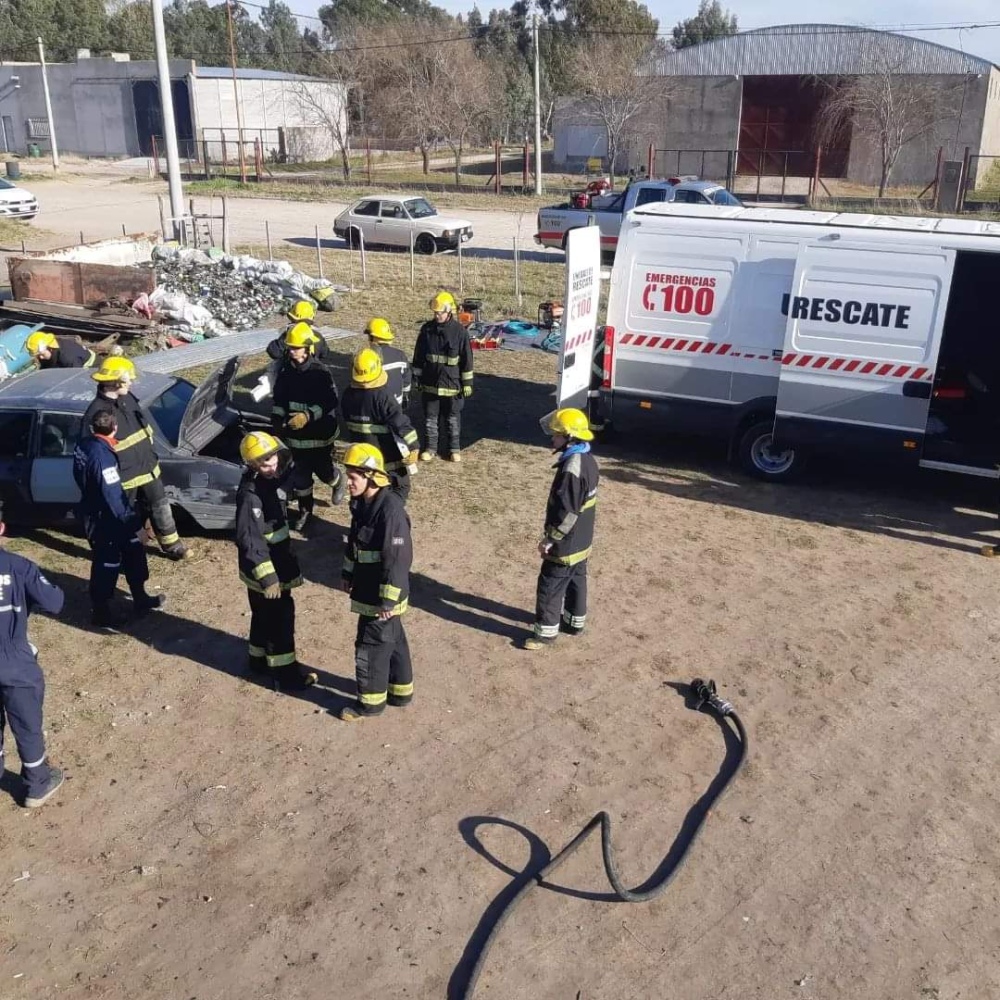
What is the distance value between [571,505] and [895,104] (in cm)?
3512

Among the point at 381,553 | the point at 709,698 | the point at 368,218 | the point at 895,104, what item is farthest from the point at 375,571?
the point at 895,104

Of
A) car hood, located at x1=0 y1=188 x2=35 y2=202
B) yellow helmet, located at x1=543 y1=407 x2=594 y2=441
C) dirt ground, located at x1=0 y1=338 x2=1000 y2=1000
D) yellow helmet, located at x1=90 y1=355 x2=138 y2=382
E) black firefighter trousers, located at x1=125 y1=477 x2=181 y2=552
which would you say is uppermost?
yellow helmet, located at x1=90 y1=355 x2=138 y2=382

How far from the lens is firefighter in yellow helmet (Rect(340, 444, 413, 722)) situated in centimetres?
564

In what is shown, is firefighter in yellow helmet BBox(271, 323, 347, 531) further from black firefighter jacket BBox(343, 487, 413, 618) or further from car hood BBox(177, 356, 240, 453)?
black firefighter jacket BBox(343, 487, 413, 618)

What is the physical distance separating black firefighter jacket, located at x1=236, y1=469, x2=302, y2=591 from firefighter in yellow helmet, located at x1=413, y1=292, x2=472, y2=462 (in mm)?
4230

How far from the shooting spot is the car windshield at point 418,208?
24578 millimetres

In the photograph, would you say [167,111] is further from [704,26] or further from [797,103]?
[704,26]

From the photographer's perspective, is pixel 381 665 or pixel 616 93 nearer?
pixel 381 665

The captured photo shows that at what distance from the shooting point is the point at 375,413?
27.3 ft

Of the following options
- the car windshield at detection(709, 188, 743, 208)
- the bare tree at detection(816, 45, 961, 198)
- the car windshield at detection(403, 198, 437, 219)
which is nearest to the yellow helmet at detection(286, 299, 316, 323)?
the car windshield at detection(709, 188, 743, 208)

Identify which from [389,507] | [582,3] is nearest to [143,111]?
[582,3]

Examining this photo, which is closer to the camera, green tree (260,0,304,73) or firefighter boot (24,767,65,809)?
firefighter boot (24,767,65,809)

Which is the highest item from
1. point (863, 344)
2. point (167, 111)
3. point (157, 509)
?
point (167, 111)

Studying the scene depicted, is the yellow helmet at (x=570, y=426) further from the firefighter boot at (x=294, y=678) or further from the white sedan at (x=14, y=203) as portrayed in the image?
the white sedan at (x=14, y=203)
